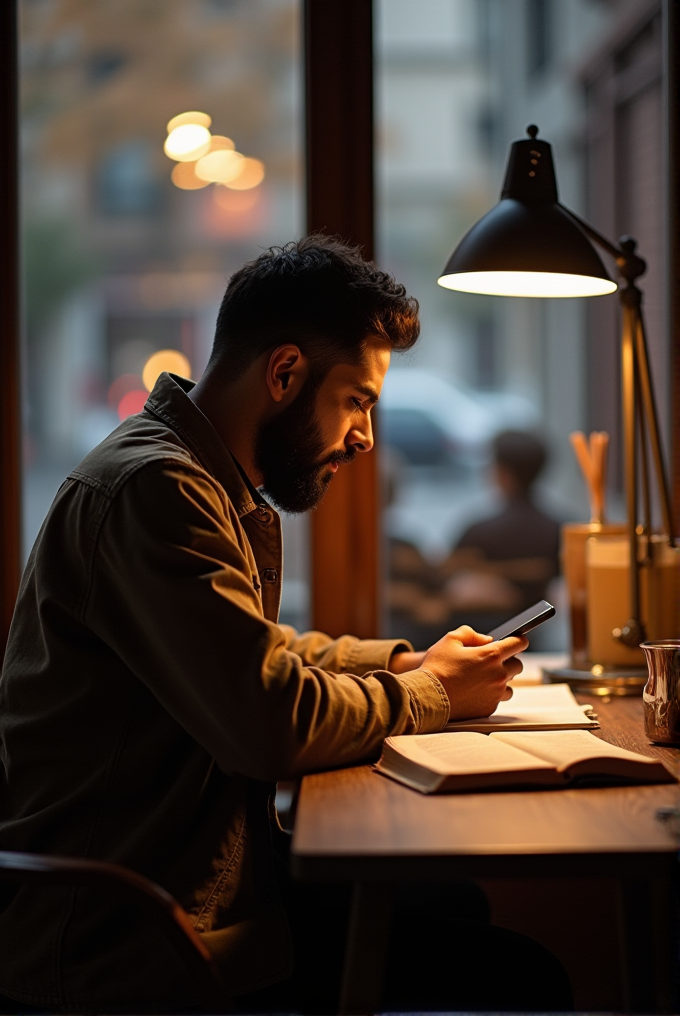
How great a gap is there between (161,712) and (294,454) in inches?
16.7

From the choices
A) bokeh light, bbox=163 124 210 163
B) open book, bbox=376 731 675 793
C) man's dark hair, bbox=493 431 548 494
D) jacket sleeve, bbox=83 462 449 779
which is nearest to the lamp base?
open book, bbox=376 731 675 793

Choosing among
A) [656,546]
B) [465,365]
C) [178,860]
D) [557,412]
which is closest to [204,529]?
[178,860]

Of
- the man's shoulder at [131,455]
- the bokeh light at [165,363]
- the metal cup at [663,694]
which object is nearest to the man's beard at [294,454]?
the man's shoulder at [131,455]

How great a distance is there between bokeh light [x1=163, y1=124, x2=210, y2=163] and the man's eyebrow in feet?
3.55

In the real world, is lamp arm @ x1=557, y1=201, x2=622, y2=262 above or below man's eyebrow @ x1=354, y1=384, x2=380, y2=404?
above

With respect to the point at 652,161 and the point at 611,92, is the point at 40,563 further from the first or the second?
the point at 611,92

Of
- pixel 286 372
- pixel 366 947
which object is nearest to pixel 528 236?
pixel 286 372

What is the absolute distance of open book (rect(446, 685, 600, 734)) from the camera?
4.60 feet

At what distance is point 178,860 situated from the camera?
1.23 metres

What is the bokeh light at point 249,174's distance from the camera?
2318 millimetres

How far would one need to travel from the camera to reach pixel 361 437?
1.56 m

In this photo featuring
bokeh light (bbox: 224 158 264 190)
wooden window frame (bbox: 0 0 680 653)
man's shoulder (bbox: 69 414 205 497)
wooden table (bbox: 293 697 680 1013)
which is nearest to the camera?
wooden table (bbox: 293 697 680 1013)

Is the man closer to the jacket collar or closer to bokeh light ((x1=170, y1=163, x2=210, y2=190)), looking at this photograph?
the jacket collar

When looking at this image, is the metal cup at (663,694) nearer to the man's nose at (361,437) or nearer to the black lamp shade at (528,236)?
the man's nose at (361,437)
